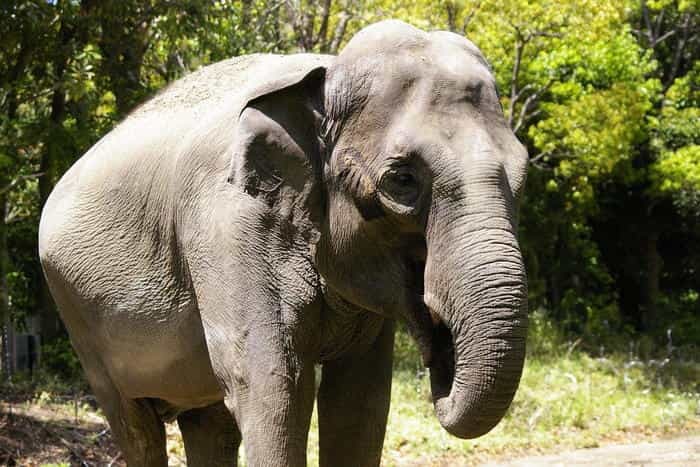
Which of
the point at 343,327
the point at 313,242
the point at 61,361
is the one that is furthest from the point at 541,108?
the point at 313,242

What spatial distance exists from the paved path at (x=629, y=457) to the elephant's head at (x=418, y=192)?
256 inches

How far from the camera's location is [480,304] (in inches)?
125

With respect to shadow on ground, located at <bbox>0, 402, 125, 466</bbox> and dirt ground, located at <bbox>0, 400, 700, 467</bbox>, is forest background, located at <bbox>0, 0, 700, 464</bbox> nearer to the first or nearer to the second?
dirt ground, located at <bbox>0, 400, 700, 467</bbox>

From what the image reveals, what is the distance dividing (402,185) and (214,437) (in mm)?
2083

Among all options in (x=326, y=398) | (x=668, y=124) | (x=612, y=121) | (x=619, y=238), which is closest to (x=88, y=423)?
(x=326, y=398)

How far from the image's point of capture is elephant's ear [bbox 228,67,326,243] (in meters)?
3.72

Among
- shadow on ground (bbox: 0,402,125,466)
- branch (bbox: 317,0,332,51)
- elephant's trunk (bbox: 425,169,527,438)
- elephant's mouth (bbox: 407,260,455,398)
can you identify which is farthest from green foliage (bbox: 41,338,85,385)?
elephant's trunk (bbox: 425,169,527,438)

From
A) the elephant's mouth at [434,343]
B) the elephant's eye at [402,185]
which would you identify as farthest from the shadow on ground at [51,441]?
the elephant's eye at [402,185]

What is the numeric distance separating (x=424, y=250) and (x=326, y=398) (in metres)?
1.01

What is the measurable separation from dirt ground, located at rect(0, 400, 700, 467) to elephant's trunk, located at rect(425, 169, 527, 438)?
209 inches

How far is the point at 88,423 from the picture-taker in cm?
943

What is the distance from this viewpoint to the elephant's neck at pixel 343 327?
3.89m

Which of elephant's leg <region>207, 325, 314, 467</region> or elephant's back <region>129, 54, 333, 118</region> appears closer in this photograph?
elephant's leg <region>207, 325, 314, 467</region>

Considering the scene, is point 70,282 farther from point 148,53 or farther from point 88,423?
point 148,53
